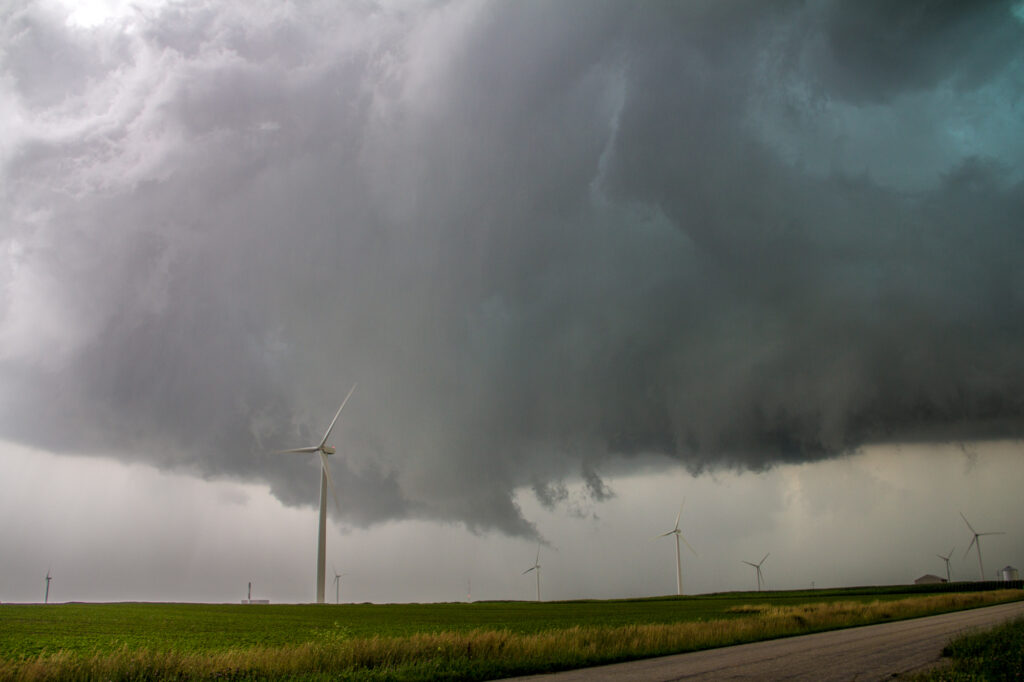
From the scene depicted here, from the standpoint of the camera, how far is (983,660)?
26484 mm

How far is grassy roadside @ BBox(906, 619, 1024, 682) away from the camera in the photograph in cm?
2288

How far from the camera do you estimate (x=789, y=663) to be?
29969 mm

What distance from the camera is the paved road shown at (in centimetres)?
2580

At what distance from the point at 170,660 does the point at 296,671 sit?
4372 millimetres

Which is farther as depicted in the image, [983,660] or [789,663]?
[789,663]

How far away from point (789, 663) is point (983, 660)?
673cm

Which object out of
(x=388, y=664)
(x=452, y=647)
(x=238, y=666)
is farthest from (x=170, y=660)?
(x=452, y=647)

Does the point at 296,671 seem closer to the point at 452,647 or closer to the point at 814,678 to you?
the point at 452,647

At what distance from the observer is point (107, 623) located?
265 feet

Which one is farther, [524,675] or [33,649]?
[33,649]

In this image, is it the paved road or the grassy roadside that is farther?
the paved road

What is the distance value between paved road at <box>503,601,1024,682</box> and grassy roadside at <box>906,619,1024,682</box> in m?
1.10

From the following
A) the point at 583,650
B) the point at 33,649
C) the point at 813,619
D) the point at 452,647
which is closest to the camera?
the point at 452,647

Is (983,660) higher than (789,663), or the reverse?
(983,660)
